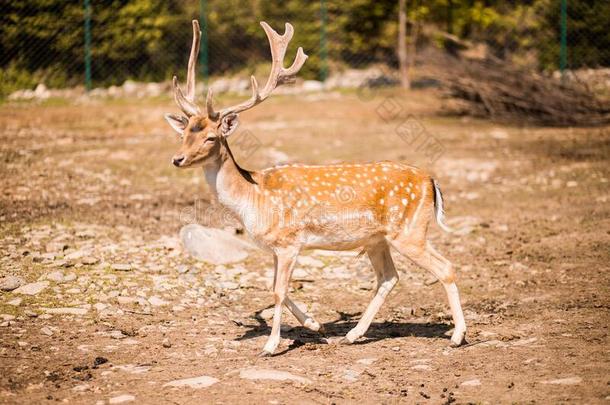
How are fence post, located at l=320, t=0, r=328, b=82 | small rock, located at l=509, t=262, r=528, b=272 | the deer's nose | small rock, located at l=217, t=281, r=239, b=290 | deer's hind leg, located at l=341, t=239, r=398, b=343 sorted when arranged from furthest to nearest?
fence post, located at l=320, t=0, r=328, b=82 → small rock, located at l=509, t=262, r=528, b=272 → small rock, located at l=217, t=281, r=239, b=290 → deer's hind leg, located at l=341, t=239, r=398, b=343 → the deer's nose

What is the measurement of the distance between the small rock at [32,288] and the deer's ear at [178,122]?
177cm

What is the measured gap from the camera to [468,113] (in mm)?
16484

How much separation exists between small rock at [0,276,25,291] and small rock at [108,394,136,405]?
226 cm

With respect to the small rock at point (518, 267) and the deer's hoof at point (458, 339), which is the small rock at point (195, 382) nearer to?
the deer's hoof at point (458, 339)

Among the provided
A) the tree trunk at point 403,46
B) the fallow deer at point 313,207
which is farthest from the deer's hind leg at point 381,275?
the tree trunk at point 403,46

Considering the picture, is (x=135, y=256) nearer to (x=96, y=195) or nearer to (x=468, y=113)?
(x=96, y=195)

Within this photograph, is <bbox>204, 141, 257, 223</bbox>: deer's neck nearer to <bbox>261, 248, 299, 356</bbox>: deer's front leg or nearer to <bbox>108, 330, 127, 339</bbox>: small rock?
<bbox>261, 248, 299, 356</bbox>: deer's front leg

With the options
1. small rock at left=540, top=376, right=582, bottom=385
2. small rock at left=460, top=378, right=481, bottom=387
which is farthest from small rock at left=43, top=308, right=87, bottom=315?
small rock at left=540, top=376, right=582, bottom=385

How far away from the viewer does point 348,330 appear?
Result: 6.71 meters

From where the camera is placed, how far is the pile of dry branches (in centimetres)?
1498

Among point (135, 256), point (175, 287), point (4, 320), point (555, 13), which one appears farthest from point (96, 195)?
point (555, 13)

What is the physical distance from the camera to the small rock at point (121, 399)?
197 inches

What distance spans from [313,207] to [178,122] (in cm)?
120

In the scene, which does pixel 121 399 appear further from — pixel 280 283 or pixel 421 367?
pixel 421 367
